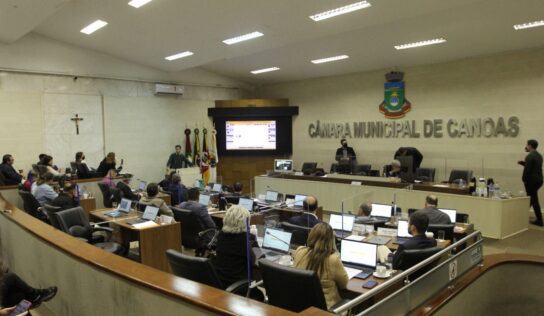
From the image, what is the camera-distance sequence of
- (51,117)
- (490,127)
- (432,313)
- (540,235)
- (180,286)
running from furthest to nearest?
(51,117), (490,127), (540,235), (432,313), (180,286)

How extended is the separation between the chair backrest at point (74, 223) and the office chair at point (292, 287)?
3135mm

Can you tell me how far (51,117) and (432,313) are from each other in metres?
10.2

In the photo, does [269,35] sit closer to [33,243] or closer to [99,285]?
[33,243]

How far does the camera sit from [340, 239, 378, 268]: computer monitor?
354 cm

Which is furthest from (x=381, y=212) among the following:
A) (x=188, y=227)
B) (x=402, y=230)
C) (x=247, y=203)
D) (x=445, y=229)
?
(x=188, y=227)

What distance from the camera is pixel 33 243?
149 inches

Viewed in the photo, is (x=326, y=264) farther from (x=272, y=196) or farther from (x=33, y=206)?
(x=33, y=206)

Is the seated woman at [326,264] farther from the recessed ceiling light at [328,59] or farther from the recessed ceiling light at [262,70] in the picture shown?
the recessed ceiling light at [262,70]

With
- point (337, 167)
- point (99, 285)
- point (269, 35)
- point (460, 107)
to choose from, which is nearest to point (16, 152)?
point (269, 35)

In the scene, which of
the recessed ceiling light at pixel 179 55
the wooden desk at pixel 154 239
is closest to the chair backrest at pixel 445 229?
the wooden desk at pixel 154 239

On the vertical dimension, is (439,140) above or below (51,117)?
below

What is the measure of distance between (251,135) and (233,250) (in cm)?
954

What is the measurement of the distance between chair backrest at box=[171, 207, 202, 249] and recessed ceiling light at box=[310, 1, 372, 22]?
416 centimetres

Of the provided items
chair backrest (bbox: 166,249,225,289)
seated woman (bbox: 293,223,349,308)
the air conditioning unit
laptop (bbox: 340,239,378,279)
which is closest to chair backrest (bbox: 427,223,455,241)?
laptop (bbox: 340,239,378,279)
